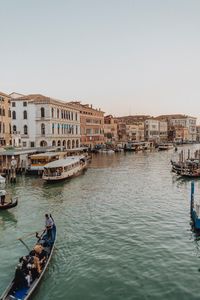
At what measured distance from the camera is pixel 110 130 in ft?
310

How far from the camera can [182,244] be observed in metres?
13.3

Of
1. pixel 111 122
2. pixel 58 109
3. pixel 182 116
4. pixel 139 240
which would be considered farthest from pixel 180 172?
pixel 182 116

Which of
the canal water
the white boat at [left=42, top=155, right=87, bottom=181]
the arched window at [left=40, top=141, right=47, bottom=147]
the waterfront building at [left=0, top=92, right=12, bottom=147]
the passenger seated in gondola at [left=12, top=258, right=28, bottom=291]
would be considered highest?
the waterfront building at [left=0, top=92, right=12, bottom=147]

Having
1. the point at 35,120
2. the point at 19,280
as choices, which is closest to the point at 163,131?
the point at 35,120

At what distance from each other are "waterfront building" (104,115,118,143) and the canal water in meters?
67.2

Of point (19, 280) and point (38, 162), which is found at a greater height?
point (38, 162)

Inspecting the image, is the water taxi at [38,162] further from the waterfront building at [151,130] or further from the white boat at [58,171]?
the waterfront building at [151,130]

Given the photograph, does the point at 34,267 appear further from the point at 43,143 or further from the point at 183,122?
the point at 183,122

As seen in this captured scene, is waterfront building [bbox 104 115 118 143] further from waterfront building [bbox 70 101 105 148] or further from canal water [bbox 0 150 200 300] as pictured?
canal water [bbox 0 150 200 300]

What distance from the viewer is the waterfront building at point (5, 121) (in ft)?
129

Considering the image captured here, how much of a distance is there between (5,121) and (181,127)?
372 ft

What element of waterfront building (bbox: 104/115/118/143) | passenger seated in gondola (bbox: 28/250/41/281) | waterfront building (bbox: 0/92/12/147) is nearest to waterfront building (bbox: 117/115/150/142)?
waterfront building (bbox: 104/115/118/143)

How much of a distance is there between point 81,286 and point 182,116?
499 feet

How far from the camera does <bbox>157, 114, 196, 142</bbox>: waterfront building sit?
13950 centimetres
